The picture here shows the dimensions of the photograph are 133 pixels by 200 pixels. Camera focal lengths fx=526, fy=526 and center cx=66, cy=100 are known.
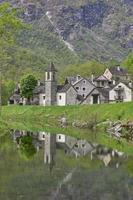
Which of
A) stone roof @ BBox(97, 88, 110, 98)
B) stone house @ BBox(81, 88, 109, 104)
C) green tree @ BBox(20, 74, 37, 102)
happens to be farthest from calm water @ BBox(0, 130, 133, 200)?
green tree @ BBox(20, 74, 37, 102)

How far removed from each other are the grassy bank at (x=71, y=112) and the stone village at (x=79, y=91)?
8677 mm

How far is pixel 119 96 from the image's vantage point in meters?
128

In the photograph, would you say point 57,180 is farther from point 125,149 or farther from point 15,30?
point 15,30

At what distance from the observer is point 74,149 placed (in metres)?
51.9

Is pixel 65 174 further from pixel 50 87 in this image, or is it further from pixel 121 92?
pixel 121 92

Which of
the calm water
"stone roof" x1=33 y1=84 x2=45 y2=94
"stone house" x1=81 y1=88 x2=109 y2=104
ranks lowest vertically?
the calm water

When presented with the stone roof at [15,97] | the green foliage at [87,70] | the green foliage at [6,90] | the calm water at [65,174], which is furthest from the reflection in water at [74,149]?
the green foliage at [87,70]

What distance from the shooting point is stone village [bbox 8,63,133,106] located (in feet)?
412

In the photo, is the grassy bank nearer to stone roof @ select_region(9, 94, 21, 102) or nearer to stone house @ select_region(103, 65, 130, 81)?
stone roof @ select_region(9, 94, 21, 102)

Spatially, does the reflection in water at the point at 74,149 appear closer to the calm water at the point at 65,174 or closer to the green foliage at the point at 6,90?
the calm water at the point at 65,174

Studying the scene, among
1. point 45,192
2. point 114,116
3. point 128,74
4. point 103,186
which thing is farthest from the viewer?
point 128,74

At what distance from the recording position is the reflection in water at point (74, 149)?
41938 mm

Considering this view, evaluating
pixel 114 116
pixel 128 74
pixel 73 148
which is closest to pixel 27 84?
pixel 128 74

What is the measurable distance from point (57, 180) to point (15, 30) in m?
49.9
